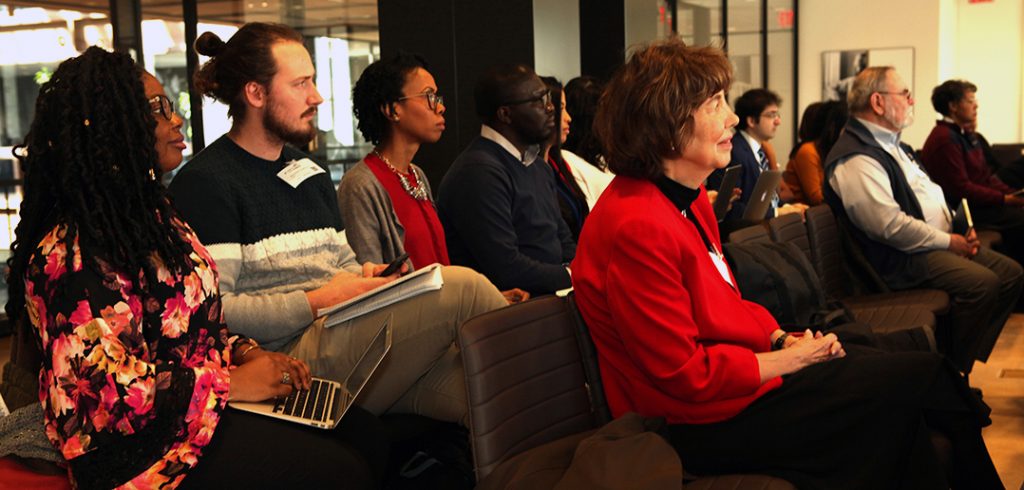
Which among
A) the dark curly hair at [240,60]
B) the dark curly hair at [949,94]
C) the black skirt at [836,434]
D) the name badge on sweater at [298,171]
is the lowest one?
the black skirt at [836,434]

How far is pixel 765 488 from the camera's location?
205 cm

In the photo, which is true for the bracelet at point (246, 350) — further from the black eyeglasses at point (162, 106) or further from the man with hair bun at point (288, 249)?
the black eyeglasses at point (162, 106)

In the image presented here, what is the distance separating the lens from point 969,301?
448cm

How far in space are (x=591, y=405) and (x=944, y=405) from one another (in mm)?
792

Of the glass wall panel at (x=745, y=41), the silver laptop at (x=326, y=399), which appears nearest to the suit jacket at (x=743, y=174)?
the silver laptop at (x=326, y=399)

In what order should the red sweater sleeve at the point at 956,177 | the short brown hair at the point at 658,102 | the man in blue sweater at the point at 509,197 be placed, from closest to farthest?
the short brown hair at the point at 658,102
the man in blue sweater at the point at 509,197
the red sweater sleeve at the point at 956,177

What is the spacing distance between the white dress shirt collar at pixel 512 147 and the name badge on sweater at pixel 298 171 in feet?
3.42

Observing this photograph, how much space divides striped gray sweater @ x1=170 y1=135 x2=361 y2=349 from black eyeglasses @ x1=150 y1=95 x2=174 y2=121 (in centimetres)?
34

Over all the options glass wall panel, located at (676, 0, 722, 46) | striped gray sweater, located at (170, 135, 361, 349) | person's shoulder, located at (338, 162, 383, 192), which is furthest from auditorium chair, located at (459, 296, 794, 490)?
glass wall panel, located at (676, 0, 722, 46)

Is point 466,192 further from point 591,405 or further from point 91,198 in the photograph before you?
point 91,198

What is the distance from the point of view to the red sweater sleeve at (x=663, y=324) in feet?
6.81

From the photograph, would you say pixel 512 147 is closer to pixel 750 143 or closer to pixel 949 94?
pixel 750 143

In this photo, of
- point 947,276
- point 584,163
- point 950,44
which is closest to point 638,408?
point 584,163

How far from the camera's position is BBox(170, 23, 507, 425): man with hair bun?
8.20ft
